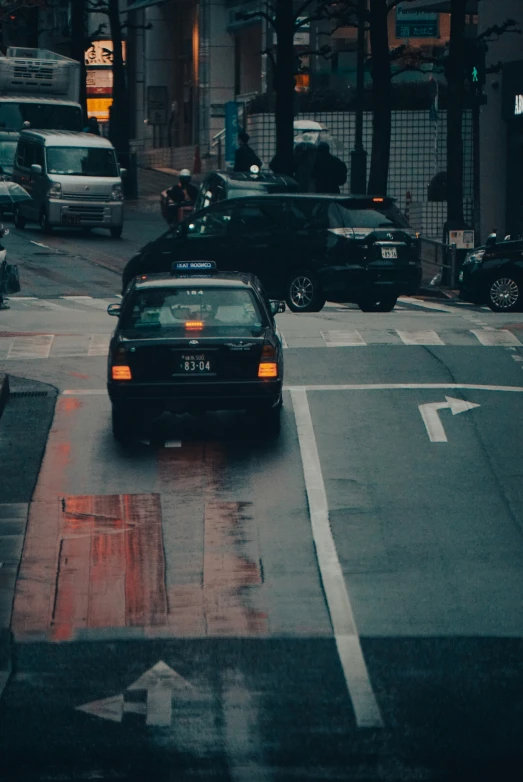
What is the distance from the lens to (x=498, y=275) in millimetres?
26422

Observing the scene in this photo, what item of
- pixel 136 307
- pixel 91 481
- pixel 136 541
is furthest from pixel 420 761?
pixel 136 307

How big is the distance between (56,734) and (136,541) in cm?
466

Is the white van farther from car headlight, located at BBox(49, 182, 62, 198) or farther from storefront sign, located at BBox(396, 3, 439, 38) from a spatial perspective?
storefront sign, located at BBox(396, 3, 439, 38)

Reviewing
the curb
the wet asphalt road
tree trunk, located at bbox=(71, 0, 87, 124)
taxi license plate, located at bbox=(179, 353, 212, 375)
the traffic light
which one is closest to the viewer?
the wet asphalt road

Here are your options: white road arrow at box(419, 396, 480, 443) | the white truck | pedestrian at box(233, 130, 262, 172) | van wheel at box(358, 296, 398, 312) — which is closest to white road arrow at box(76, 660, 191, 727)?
white road arrow at box(419, 396, 480, 443)

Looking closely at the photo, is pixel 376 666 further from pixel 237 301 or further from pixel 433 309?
pixel 433 309

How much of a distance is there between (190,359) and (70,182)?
73.3ft

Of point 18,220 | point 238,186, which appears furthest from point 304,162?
point 238,186

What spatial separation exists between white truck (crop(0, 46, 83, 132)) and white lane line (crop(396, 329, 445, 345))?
2275 cm

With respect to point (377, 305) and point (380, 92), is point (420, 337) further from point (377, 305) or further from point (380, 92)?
point (380, 92)

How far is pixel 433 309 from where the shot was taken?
27594 millimetres

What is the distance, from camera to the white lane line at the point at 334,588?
8.57 metres

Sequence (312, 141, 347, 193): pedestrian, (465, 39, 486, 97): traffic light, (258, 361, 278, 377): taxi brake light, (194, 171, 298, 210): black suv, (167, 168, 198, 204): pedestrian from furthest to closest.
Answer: (167, 168, 198, 204): pedestrian < (312, 141, 347, 193): pedestrian < (465, 39, 486, 97): traffic light < (194, 171, 298, 210): black suv < (258, 361, 278, 377): taxi brake light

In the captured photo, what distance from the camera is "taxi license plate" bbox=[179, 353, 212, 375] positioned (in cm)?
1546
